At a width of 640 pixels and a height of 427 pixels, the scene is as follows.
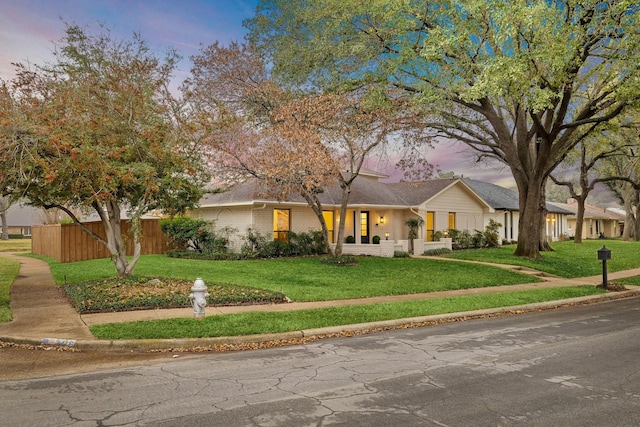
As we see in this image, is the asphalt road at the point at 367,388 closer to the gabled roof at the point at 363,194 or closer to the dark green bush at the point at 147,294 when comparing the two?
the dark green bush at the point at 147,294

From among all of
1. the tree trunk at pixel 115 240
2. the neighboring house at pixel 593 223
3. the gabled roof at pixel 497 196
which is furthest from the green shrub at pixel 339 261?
the neighboring house at pixel 593 223


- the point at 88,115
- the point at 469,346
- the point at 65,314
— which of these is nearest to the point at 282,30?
the point at 88,115

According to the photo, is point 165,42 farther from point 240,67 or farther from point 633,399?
point 633,399

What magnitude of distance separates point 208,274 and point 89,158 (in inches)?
291

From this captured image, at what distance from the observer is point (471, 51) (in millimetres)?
18453

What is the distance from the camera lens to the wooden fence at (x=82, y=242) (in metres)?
24.4

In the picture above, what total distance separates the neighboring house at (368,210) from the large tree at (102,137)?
7.51 m

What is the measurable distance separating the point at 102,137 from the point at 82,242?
14.4 metres

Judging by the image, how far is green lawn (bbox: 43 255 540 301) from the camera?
14594 millimetres

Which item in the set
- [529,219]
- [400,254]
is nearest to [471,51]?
[529,219]

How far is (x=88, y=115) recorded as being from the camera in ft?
42.8

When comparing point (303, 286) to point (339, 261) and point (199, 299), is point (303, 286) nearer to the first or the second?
point (199, 299)

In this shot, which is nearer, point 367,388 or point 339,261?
point 367,388

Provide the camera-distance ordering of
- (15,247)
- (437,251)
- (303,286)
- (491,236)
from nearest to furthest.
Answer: (303,286)
(437,251)
(491,236)
(15,247)
